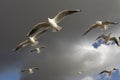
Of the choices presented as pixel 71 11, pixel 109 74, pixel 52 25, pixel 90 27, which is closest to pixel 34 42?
pixel 90 27

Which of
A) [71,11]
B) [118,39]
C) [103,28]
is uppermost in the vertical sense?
[118,39]

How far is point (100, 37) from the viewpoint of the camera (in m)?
72.5

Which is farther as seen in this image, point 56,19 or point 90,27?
point 90,27

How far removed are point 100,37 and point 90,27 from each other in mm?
11310

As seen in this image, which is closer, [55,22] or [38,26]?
[55,22]

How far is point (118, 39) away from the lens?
234 feet

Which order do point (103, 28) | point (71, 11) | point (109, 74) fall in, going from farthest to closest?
1. point (109, 74)
2. point (103, 28)
3. point (71, 11)

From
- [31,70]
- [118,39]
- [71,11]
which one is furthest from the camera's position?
[31,70]

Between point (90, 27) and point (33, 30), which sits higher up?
point (90, 27)

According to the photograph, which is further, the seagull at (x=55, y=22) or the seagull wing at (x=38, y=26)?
the seagull wing at (x=38, y=26)

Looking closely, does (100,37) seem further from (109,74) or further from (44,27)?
(44,27)

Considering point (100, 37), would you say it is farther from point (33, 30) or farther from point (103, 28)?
point (33, 30)

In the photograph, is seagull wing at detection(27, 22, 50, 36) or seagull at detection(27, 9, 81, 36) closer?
seagull at detection(27, 9, 81, 36)

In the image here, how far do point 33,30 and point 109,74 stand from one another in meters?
35.0
